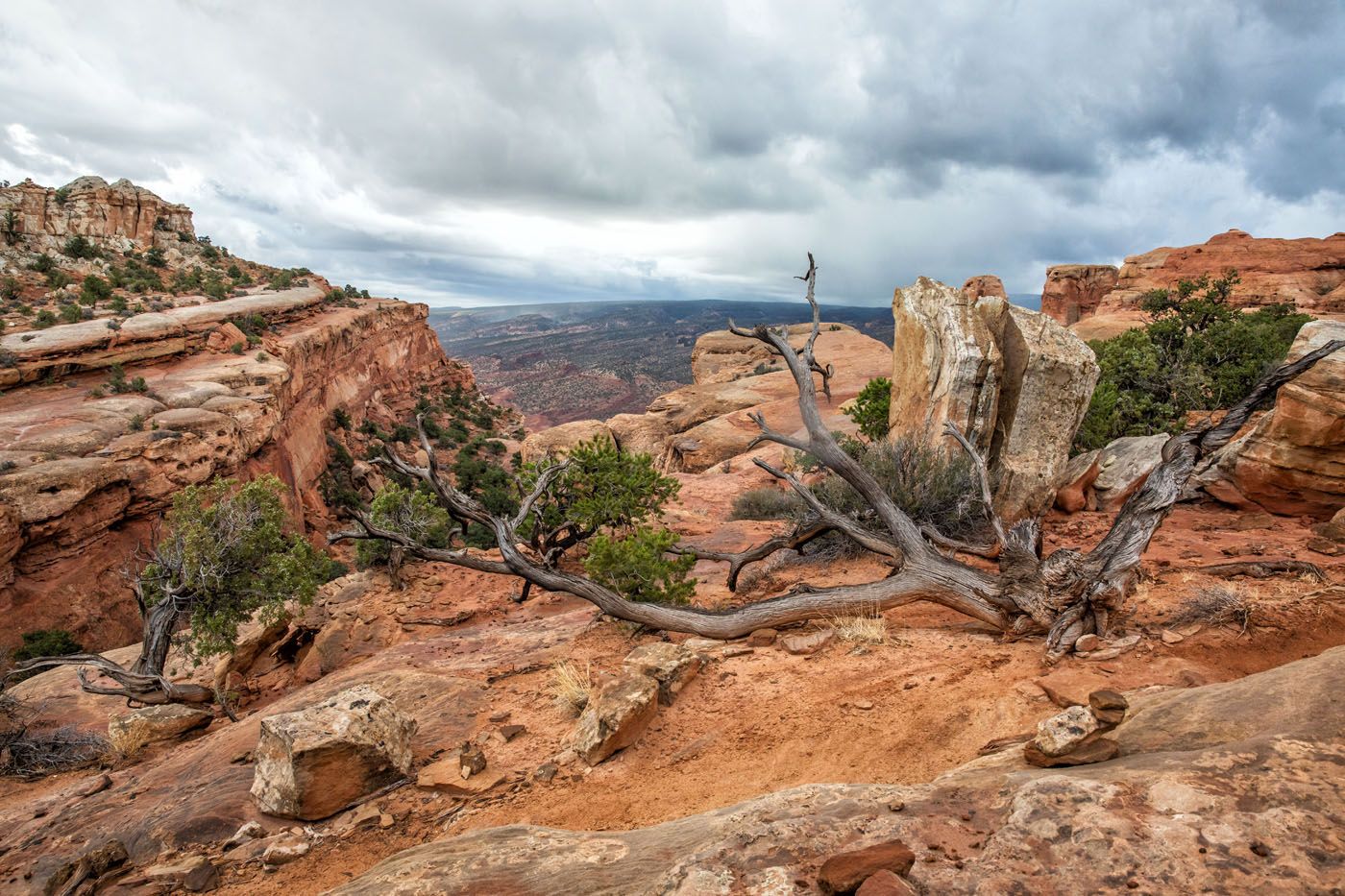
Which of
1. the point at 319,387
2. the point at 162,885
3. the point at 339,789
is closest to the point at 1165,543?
the point at 339,789

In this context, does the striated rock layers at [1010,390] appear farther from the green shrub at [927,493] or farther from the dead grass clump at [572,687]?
the dead grass clump at [572,687]

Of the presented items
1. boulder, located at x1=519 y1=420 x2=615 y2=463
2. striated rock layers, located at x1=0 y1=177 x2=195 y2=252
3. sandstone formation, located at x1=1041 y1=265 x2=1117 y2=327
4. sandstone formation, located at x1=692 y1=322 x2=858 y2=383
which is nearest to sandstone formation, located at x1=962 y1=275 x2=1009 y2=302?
sandstone formation, located at x1=1041 y1=265 x2=1117 y2=327

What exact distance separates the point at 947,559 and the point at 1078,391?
6.45 metres

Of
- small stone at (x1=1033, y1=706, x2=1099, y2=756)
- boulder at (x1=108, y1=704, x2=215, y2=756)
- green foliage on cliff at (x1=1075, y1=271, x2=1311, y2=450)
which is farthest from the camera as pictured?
green foliage on cliff at (x1=1075, y1=271, x2=1311, y2=450)

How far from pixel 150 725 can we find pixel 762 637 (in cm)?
898

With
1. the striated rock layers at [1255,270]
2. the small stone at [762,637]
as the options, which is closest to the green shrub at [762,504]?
the small stone at [762,637]

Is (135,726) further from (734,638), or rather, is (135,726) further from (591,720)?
(734,638)

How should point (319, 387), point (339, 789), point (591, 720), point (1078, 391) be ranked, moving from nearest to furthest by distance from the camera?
point (339, 789), point (591, 720), point (1078, 391), point (319, 387)

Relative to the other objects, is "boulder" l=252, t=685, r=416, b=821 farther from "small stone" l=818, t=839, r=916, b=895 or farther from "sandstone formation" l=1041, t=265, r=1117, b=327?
"sandstone formation" l=1041, t=265, r=1117, b=327

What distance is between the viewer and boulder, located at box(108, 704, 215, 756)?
850 cm

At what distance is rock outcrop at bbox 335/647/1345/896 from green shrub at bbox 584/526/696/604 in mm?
4494

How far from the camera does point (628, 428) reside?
103ft

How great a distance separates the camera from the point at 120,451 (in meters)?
19.5

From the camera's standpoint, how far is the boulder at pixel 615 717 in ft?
17.1
